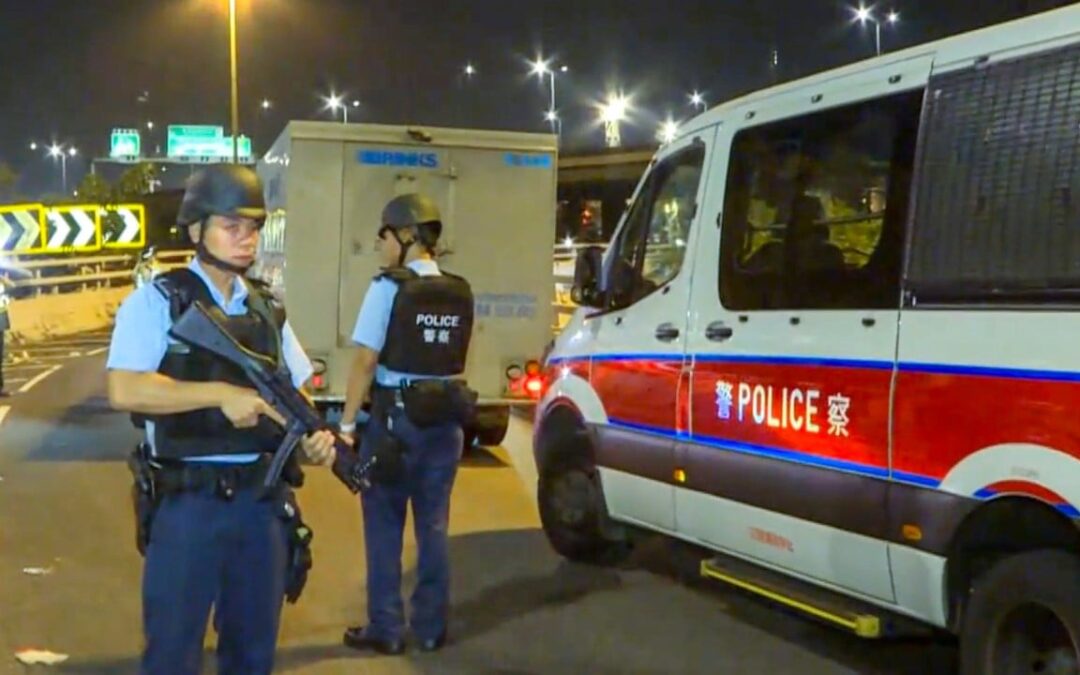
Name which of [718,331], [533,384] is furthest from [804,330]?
[533,384]

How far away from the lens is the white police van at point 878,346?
499 cm

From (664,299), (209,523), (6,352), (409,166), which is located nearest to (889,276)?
(664,299)

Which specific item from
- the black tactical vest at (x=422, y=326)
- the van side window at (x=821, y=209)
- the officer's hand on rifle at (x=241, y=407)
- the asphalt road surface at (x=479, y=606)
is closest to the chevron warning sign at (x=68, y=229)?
the asphalt road surface at (x=479, y=606)

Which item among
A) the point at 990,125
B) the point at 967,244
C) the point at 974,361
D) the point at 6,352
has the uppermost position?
the point at 990,125

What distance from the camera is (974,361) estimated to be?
16.9 feet

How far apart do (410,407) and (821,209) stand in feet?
6.37

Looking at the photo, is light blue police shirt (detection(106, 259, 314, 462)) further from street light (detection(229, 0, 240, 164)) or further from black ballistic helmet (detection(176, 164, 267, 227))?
street light (detection(229, 0, 240, 164))

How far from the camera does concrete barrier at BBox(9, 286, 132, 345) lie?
28219mm

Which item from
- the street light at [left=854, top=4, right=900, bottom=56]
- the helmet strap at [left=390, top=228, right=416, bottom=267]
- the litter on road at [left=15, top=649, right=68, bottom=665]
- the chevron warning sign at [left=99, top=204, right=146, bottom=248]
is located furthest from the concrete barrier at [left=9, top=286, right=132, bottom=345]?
the helmet strap at [left=390, top=228, right=416, bottom=267]

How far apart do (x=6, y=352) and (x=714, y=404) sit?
20256mm

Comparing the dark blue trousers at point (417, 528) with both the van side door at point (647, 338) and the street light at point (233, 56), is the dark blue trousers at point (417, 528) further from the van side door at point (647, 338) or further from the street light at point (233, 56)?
the street light at point (233, 56)

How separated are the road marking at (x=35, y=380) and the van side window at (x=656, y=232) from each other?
1195 cm

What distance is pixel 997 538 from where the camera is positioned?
5.22 m

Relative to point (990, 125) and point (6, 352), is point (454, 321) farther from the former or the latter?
point (6, 352)
